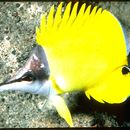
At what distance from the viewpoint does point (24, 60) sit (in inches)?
70.9

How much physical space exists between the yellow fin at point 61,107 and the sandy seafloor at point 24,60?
0.04m

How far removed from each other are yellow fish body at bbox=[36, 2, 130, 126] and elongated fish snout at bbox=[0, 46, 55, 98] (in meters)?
0.03

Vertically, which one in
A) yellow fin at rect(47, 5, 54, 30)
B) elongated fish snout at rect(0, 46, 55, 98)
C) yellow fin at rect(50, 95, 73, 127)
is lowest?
yellow fin at rect(50, 95, 73, 127)

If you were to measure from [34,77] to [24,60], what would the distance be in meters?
0.12

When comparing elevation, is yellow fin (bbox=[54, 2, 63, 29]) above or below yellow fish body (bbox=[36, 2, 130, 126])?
above

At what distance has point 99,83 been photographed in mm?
1813

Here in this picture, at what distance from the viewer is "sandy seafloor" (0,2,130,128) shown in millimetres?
1805

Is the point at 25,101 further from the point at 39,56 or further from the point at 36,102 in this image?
the point at 39,56

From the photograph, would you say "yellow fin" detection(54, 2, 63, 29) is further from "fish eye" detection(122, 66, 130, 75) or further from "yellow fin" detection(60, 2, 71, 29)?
"fish eye" detection(122, 66, 130, 75)

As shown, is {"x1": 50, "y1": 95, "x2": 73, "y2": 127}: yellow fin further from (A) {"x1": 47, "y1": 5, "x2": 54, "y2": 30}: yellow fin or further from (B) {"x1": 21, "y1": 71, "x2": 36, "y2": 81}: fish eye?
(A) {"x1": 47, "y1": 5, "x2": 54, "y2": 30}: yellow fin

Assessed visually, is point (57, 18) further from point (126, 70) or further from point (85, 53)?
point (126, 70)

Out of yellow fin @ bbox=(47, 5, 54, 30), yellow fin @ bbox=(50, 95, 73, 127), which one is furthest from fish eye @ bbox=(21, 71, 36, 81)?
yellow fin @ bbox=(47, 5, 54, 30)

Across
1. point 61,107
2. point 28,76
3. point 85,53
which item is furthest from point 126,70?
point 28,76

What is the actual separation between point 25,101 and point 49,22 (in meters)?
0.41
